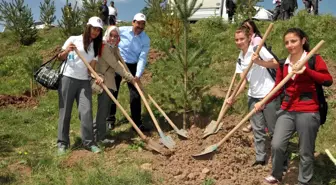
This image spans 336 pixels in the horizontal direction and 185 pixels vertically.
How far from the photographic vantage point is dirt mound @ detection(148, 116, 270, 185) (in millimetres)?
4143

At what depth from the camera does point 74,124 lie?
263 inches

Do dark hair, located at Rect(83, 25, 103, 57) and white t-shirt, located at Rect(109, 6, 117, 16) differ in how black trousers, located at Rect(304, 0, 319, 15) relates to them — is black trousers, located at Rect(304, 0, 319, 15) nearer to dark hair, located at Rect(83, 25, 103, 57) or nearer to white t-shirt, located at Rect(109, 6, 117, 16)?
white t-shirt, located at Rect(109, 6, 117, 16)

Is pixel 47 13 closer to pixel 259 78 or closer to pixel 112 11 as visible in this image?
pixel 112 11

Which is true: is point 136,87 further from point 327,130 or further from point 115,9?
point 115,9

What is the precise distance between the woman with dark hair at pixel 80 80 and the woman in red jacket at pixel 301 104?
7.72 ft

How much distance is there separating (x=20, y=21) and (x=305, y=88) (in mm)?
13045

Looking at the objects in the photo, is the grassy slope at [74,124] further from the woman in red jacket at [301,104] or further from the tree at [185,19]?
the woman in red jacket at [301,104]

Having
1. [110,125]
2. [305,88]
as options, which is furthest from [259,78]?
[110,125]

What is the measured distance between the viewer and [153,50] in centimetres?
1088

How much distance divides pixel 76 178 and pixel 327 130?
3755mm

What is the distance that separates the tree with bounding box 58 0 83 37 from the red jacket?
27.2ft

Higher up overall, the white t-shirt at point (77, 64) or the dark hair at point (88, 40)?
the dark hair at point (88, 40)

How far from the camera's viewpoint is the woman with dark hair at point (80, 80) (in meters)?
4.66

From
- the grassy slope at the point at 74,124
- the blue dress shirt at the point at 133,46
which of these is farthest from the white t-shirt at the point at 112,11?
the blue dress shirt at the point at 133,46
